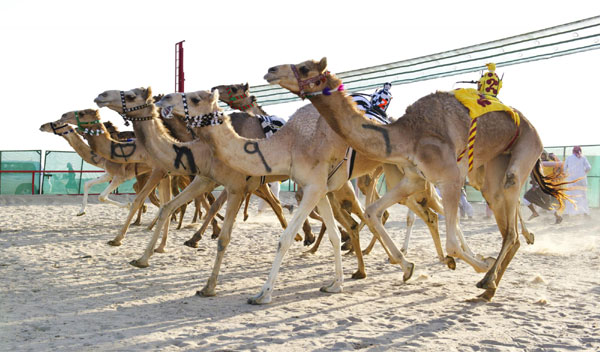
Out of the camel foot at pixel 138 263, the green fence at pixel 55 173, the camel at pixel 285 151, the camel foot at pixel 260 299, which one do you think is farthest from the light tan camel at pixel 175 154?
the green fence at pixel 55 173

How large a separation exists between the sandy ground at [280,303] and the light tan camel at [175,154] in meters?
0.95

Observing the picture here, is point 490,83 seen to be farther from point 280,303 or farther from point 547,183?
point 280,303

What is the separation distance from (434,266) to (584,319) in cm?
310

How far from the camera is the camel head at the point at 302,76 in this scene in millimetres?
5648

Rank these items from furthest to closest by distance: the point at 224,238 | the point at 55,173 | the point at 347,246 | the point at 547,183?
the point at 55,173, the point at 347,246, the point at 547,183, the point at 224,238

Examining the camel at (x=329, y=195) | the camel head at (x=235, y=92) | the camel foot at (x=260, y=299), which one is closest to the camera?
the camel foot at (x=260, y=299)

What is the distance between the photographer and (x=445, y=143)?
5.79 m

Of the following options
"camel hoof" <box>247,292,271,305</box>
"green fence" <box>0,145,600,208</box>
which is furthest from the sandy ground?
"green fence" <box>0,145,600,208</box>

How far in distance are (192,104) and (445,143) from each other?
2.56 meters

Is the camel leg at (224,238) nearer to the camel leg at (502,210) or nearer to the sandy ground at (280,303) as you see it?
the sandy ground at (280,303)

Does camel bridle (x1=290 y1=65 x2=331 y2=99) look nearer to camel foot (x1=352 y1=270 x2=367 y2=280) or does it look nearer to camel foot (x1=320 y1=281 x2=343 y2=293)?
camel foot (x1=320 y1=281 x2=343 y2=293)

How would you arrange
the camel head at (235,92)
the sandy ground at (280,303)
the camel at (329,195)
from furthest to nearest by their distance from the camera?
the camel head at (235,92)
the camel at (329,195)
the sandy ground at (280,303)

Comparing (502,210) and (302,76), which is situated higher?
(302,76)

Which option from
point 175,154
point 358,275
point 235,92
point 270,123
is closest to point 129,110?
point 175,154
